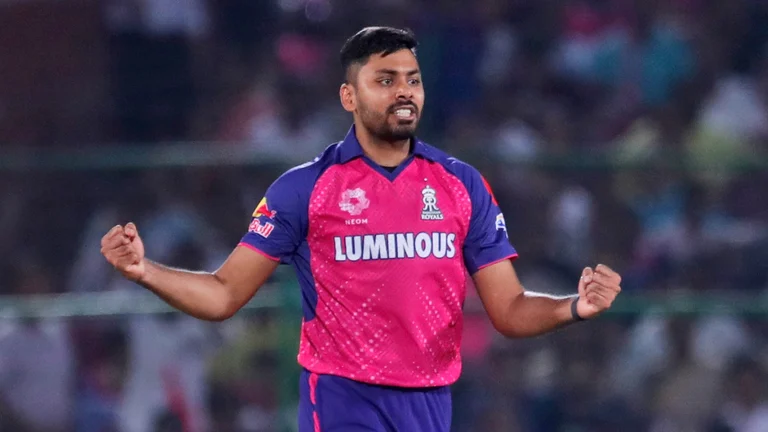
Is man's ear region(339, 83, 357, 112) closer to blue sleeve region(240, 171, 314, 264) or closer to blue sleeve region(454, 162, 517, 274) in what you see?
blue sleeve region(240, 171, 314, 264)

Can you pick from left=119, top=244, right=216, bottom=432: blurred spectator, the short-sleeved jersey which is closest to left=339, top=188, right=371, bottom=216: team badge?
the short-sleeved jersey

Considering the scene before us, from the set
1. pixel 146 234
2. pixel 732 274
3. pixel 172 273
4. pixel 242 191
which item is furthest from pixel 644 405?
pixel 172 273

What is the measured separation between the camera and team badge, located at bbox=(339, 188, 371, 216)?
507 centimetres

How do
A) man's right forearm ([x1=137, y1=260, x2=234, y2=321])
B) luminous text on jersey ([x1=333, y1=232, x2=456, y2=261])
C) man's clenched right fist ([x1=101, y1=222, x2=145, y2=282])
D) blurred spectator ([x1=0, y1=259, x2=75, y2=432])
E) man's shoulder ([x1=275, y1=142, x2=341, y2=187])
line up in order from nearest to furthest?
man's clenched right fist ([x1=101, y1=222, x2=145, y2=282]) → man's right forearm ([x1=137, y1=260, x2=234, y2=321]) → luminous text on jersey ([x1=333, y1=232, x2=456, y2=261]) → man's shoulder ([x1=275, y1=142, x2=341, y2=187]) → blurred spectator ([x1=0, y1=259, x2=75, y2=432])

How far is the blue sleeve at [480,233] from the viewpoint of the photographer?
17.0 feet

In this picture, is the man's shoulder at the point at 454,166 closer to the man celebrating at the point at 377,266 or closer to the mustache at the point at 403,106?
the man celebrating at the point at 377,266

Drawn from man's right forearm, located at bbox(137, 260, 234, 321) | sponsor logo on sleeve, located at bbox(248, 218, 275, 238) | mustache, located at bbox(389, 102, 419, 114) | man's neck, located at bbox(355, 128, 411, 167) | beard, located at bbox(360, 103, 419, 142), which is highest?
mustache, located at bbox(389, 102, 419, 114)

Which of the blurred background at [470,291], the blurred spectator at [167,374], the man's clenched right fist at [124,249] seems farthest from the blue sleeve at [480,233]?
the blurred spectator at [167,374]

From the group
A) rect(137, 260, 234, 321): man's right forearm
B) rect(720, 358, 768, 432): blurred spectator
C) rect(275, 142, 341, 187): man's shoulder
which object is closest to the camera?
rect(137, 260, 234, 321): man's right forearm

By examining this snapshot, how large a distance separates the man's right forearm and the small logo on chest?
2.40 feet

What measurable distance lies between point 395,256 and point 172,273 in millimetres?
750

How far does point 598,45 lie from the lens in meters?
11.5

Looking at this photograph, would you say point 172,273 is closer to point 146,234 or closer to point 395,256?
point 395,256

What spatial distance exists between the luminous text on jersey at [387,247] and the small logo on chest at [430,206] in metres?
0.07
